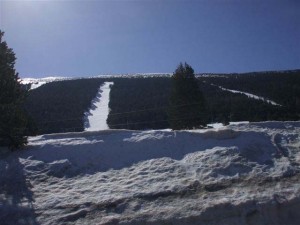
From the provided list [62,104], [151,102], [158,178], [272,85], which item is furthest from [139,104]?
[158,178]

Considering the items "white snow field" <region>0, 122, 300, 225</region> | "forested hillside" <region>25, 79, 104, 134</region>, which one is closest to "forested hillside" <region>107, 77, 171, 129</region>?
"forested hillside" <region>25, 79, 104, 134</region>

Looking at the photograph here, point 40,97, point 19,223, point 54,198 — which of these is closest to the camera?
point 19,223

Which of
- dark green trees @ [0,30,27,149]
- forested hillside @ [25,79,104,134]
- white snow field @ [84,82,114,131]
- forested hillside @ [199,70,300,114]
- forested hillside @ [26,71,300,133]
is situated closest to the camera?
dark green trees @ [0,30,27,149]

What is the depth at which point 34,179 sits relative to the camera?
11148 millimetres

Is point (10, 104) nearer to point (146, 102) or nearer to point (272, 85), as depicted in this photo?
point (146, 102)

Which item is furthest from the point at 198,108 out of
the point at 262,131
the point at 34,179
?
the point at 34,179

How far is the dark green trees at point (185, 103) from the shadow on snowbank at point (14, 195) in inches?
808

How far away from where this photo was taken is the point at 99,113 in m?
72.6

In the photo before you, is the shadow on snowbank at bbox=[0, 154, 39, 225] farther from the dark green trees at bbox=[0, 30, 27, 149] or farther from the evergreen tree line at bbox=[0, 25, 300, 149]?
the evergreen tree line at bbox=[0, 25, 300, 149]

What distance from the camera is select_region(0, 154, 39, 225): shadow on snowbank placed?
9391 mm

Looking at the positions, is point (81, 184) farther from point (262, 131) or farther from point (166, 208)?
point (262, 131)

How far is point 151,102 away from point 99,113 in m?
9.47

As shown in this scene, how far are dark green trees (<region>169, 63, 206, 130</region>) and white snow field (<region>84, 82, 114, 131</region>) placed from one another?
2123 centimetres

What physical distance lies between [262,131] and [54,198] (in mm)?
6804
